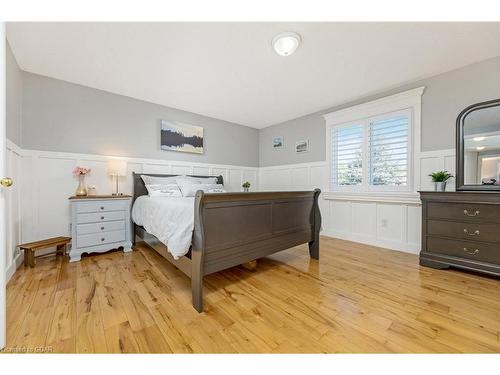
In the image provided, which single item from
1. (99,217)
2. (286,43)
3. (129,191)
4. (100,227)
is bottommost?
(100,227)

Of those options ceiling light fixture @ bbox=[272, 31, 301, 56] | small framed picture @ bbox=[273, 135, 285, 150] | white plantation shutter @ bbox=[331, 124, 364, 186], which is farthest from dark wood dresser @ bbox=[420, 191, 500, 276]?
small framed picture @ bbox=[273, 135, 285, 150]

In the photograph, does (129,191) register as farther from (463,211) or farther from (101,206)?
(463,211)

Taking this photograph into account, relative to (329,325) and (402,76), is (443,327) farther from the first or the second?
(402,76)

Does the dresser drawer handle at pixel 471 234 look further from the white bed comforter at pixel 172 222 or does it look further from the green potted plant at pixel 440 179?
the white bed comforter at pixel 172 222

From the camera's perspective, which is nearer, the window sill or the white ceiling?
the white ceiling

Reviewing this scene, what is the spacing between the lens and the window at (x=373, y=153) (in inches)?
122

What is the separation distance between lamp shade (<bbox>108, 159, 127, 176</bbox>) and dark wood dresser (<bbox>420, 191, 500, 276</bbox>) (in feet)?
13.2

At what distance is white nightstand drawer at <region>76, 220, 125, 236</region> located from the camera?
2629mm

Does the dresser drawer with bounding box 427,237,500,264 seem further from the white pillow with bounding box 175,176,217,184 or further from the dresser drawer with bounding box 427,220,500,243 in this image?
the white pillow with bounding box 175,176,217,184

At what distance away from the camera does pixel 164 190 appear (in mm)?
3242

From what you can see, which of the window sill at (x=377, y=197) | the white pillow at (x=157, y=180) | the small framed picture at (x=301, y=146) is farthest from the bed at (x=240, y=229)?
the small framed picture at (x=301, y=146)

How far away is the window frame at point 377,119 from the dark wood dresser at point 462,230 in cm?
67

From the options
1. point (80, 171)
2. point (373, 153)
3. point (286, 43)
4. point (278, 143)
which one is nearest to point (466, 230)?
point (373, 153)

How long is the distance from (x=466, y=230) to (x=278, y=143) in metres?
3.46
